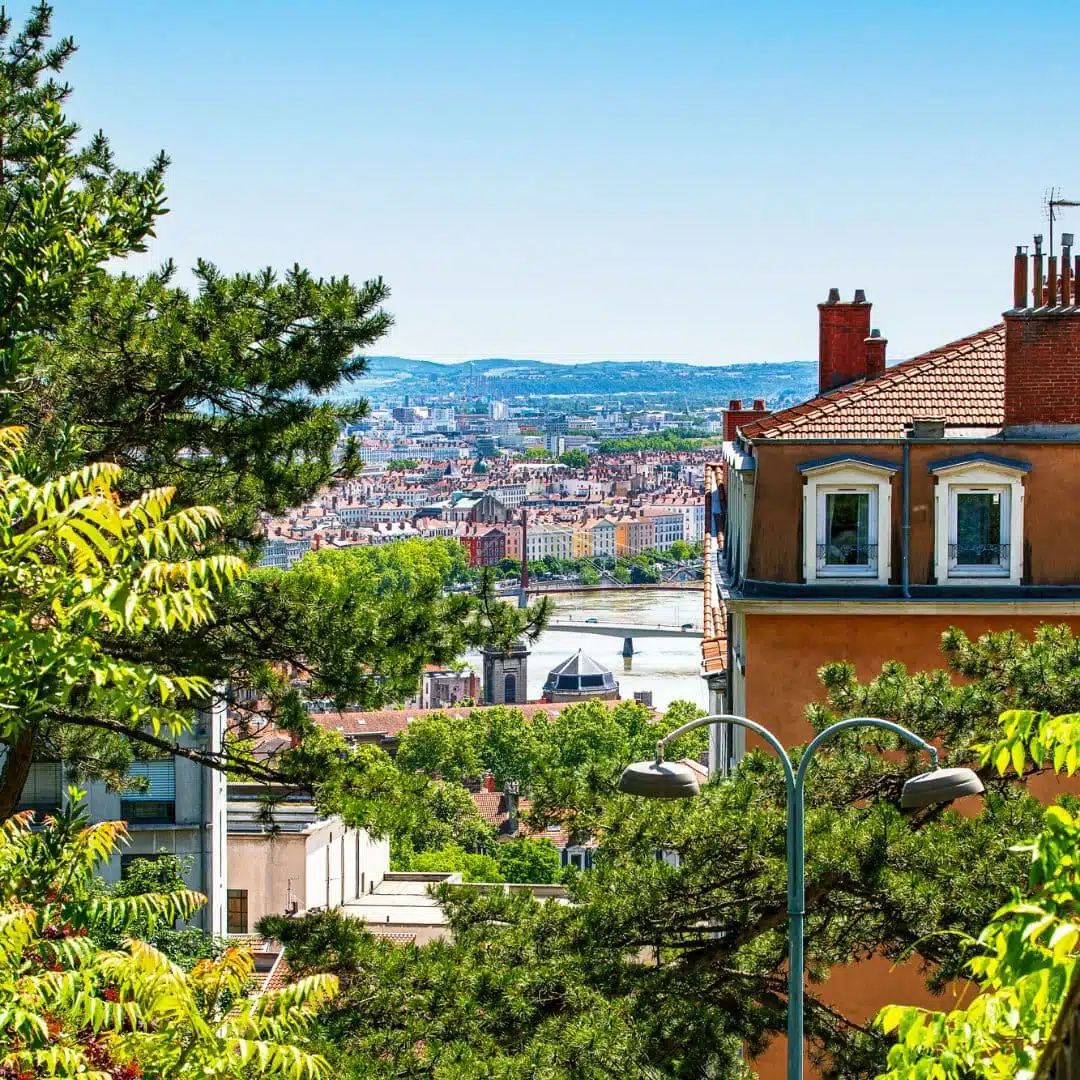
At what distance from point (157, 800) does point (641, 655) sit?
128821mm

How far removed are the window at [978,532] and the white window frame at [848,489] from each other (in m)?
0.54

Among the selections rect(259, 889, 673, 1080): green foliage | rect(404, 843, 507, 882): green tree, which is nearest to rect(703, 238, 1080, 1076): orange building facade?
rect(259, 889, 673, 1080): green foliage

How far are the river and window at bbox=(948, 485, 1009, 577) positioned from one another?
108m

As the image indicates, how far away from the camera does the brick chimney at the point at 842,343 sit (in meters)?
19.0

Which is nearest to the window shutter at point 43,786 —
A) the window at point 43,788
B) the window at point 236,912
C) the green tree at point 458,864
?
the window at point 43,788

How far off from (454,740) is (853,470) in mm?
71992

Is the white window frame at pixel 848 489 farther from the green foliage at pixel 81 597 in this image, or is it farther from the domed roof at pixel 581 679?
the domed roof at pixel 581 679

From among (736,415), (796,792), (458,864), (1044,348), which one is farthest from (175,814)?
(458,864)

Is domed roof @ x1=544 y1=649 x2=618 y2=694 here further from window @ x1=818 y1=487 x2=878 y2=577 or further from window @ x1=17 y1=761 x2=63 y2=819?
window @ x1=818 y1=487 x2=878 y2=577

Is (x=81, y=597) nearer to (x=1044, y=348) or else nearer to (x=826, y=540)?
(x=826, y=540)

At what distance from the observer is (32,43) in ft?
→ 47.0

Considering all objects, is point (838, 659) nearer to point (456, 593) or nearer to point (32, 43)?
point (456, 593)

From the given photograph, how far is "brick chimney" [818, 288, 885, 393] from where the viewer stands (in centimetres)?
1900

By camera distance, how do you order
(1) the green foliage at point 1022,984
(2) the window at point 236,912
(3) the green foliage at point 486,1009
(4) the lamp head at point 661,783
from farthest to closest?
(2) the window at point 236,912
(3) the green foliage at point 486,1009
(4) the lamp head at point 661,783
(1) the green foliage at point 1022,984
